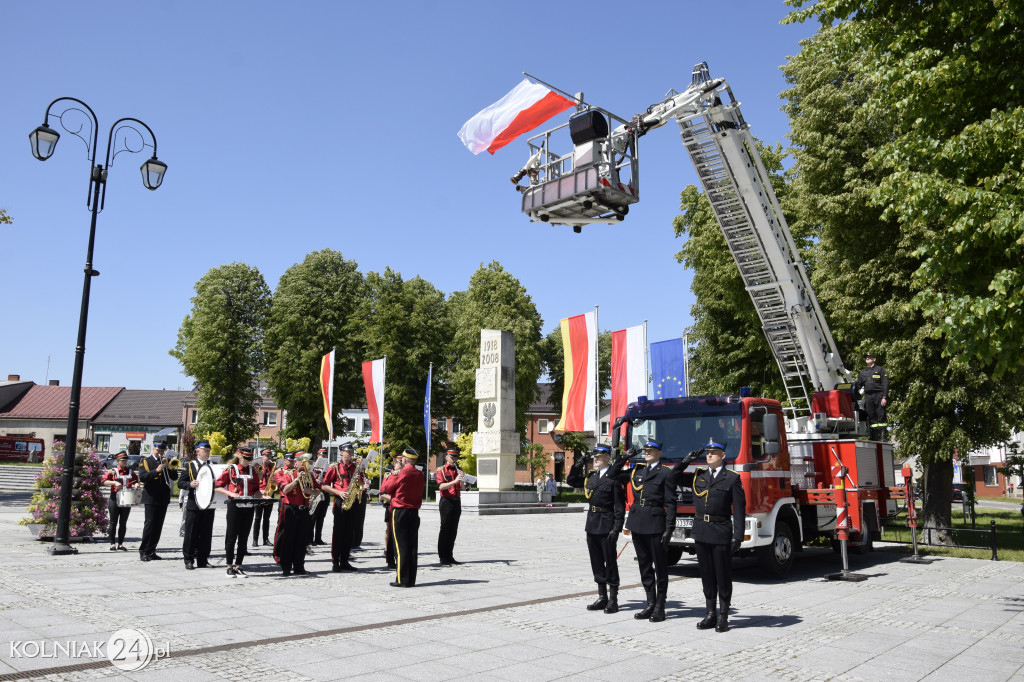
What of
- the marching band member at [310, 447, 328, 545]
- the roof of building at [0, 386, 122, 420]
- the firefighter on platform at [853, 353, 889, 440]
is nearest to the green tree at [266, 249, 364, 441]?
the marching band member at [310, 447, 328, 545]

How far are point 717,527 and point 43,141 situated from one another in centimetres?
1319

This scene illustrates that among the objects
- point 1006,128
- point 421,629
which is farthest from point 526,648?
point 1006,128

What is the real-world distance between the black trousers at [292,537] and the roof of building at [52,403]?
224ft

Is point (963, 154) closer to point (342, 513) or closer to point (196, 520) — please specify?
point (342, 513)

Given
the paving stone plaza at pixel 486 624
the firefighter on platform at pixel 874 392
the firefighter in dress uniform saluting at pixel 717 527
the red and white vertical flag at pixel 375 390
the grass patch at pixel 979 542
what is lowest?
the grass patch at pixel 979 542

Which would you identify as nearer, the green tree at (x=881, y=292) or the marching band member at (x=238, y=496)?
the marching band member at (x=238, y=496)

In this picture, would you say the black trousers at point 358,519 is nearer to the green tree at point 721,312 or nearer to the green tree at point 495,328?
the green tree at point 721,312

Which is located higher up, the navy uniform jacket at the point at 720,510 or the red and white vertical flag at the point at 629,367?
the red and white vertical flag at the point at 629,367

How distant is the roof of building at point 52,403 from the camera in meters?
70.1

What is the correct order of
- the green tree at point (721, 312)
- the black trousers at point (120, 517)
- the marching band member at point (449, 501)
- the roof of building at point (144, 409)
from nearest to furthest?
the marching band member at point (449, 501)
the black trousers at point (120, 517)
the green tree at point (721, 312)
the roof of building at point (144, 409)

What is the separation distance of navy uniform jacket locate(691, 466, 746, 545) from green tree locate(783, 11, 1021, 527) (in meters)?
11.1

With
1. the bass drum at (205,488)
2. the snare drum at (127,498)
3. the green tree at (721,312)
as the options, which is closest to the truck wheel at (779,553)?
the bass drum at (205,488)

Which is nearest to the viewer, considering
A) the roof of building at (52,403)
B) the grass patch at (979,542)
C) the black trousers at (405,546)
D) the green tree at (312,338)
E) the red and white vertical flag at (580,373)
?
the black trousers at (405,546)

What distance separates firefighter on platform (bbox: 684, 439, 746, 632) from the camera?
324 inches
